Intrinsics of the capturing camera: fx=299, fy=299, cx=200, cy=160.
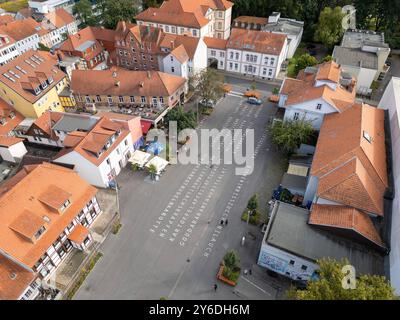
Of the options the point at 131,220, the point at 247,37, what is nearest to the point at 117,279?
the point at 131,220

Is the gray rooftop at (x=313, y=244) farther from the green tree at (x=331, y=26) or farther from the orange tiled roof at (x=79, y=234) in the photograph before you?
the green tree at (x=331, y=26)

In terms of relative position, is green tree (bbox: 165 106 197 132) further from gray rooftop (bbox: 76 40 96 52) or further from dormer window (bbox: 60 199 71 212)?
gray rooftop (bbox: 76 40 96 52)

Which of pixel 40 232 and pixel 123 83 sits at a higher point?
pixel 123 83

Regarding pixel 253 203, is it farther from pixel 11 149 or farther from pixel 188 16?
pixel 188 16

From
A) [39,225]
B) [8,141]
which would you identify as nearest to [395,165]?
[39,225]

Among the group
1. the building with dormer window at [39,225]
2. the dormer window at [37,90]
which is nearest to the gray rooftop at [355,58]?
the building with dormer window at [39,225]
